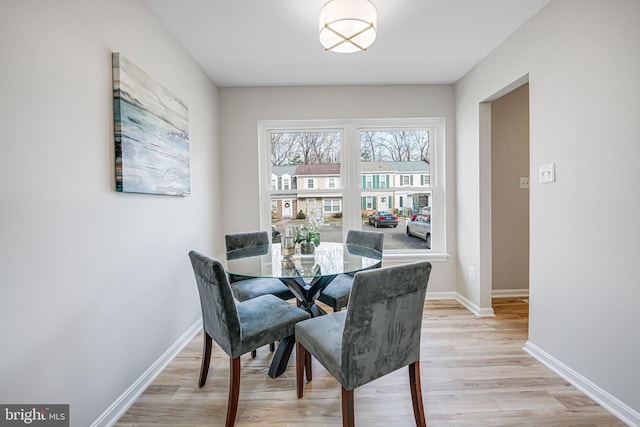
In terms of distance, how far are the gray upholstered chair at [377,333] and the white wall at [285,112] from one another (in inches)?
84.9

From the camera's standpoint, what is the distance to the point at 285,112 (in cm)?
313

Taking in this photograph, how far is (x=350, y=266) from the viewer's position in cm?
178

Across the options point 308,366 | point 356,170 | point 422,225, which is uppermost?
point 356,170

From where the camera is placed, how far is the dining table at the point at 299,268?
5.46 ft

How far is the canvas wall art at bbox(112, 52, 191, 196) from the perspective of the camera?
4.94ft

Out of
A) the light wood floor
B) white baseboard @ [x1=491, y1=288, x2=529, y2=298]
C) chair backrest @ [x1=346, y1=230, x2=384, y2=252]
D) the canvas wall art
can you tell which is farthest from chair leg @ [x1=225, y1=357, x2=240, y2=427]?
white baseboard @ [x1=491, y1=288, x2=529, y2=298]

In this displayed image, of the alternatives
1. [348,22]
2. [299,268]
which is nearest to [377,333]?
[299,268]

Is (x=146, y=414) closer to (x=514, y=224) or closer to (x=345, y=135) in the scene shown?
(x=345, y=135)

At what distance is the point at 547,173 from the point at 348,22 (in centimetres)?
165

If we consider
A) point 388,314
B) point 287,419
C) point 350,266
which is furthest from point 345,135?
point 287,419

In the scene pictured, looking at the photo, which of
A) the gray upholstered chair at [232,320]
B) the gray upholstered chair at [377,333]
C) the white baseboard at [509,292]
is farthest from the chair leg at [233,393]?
the white baseboard at [509,292]

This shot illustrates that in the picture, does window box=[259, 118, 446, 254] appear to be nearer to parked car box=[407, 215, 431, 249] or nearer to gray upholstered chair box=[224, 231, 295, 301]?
parked car box=[407, 215, 431, 249]

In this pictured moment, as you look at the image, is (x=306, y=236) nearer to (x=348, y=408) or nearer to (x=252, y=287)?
A: (x=252, y=287)

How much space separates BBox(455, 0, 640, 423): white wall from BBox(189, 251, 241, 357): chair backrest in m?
2.03
